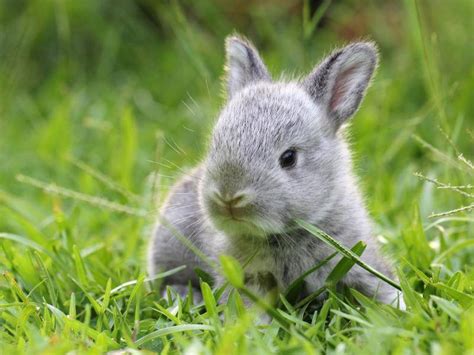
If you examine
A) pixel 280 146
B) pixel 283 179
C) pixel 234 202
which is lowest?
pixel 234 202

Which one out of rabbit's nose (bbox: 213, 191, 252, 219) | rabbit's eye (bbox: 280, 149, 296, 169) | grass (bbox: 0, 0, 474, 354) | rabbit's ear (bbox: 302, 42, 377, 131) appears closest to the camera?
grass (bbox: 0, 0, 474, 354)

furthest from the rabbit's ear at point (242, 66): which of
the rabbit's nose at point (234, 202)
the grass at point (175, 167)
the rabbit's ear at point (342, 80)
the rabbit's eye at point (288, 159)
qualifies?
the rabbit's nose at point (234, 202)

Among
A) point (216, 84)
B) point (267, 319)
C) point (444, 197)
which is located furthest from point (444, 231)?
point (216, 84)

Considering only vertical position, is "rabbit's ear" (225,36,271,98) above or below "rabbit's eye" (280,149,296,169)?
above

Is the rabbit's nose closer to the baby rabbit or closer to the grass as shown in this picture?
the baby rabbit

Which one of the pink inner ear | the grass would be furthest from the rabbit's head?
the grass

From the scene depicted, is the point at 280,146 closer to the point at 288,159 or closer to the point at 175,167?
the point at 288,159

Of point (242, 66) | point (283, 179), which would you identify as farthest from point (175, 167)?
point (283, 179)

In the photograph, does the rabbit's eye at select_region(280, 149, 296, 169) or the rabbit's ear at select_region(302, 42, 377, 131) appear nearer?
the rabbit's eye at select_region(280, 149, 296, 169)

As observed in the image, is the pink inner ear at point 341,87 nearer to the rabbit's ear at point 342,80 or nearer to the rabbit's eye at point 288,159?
the rabbit's ear at point 342,80
